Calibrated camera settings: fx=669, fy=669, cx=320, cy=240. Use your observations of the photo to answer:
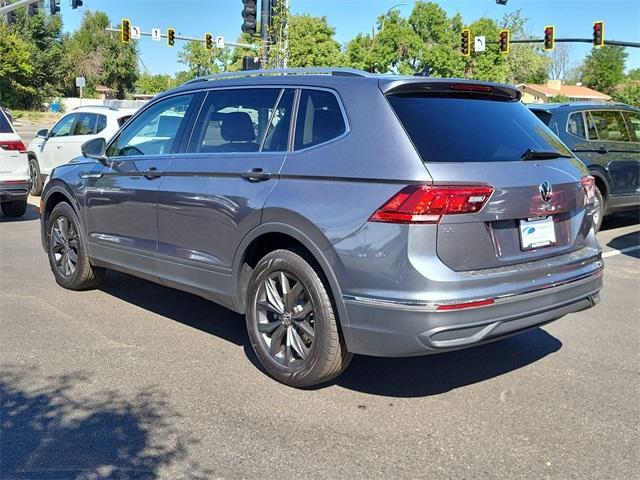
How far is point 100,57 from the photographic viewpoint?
244 ft

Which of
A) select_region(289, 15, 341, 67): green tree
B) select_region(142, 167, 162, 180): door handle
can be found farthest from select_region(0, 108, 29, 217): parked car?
select_region(289, 15, 341, 67): green tree

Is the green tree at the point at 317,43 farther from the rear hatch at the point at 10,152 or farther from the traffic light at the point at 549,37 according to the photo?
the rear hatch at the point at 10,152

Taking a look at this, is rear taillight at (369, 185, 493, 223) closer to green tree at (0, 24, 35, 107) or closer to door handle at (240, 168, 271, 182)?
door handle at (240, 168, 271, 182)

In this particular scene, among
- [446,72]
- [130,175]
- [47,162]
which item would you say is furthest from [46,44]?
[130,175]

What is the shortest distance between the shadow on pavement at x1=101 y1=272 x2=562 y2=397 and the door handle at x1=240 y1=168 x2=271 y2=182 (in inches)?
48.7

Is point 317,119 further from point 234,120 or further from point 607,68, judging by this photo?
point 607,68

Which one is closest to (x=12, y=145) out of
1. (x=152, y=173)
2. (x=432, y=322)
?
(x=152, y=173)

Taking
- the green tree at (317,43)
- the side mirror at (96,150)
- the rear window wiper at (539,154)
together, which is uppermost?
the green tree at (317,43)

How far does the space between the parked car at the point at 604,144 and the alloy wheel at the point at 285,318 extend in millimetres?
6585

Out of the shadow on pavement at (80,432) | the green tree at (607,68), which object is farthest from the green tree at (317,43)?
the green tree at (607,68)

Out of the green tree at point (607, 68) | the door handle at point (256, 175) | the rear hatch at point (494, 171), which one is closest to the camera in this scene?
the rear hatch at point (494, 171)

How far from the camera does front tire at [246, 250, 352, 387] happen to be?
3.76 meters

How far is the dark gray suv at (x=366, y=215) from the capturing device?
3395 mm

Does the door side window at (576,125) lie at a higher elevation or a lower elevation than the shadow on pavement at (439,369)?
higher
